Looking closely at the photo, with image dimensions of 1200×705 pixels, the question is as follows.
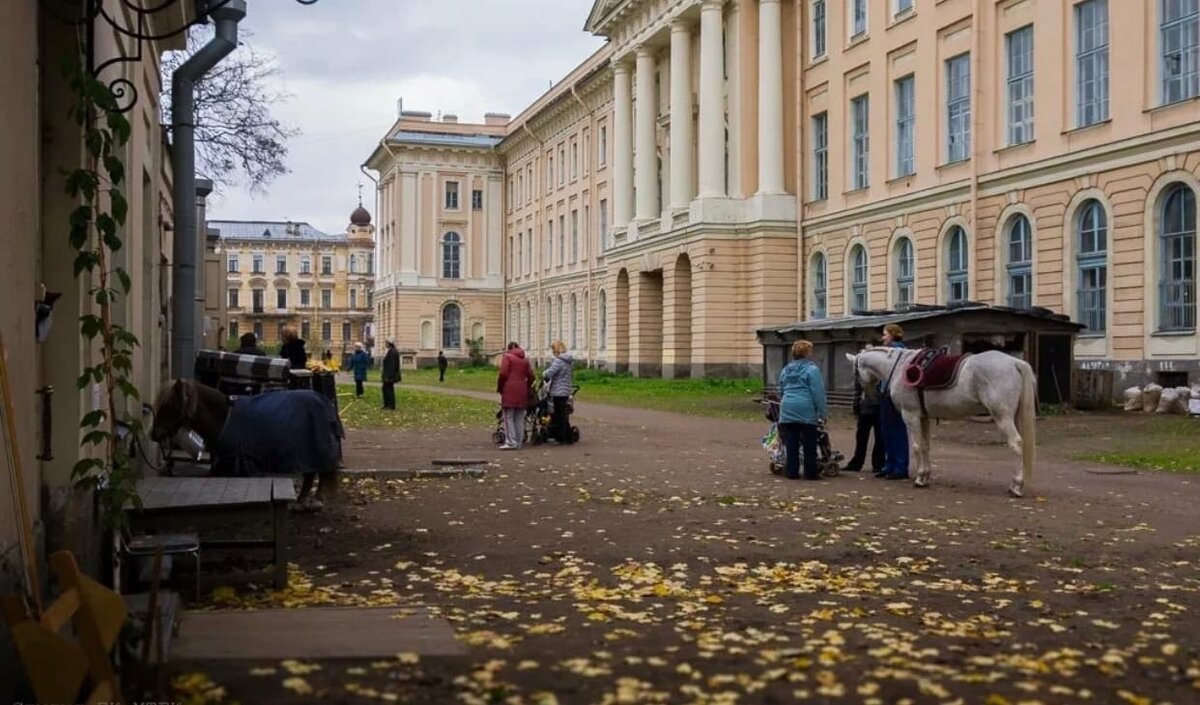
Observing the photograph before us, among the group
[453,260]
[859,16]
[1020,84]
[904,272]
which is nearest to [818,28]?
[859,16]

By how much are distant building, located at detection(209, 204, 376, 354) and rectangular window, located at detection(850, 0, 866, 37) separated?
308 feet

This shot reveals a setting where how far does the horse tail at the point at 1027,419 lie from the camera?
1362 centimetres

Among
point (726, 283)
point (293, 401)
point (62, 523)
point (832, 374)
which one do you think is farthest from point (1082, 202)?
point (62, 523)

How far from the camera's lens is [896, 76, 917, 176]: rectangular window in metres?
38.9

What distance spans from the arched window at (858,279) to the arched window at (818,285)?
1.93 meters

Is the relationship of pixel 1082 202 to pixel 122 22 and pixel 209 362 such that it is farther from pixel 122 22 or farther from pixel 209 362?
pixel 122 22

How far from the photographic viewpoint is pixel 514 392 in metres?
20.0

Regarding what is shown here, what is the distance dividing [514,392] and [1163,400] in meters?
14.9

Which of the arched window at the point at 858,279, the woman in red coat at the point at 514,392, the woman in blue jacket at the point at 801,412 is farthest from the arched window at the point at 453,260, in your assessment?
Answer: the woman in blue jacket at the point at 801,412

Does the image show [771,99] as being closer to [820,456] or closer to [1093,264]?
[1093,264]

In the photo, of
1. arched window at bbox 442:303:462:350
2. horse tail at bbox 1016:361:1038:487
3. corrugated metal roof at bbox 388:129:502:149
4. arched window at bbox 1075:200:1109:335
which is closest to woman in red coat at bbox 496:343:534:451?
horse tail at bbox 1016:361:1038:487

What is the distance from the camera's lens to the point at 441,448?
20141 millimetres

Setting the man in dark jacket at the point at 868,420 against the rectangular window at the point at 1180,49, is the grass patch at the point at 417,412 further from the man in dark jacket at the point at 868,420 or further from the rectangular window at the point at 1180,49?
the rectangular window at the point at 1180,49

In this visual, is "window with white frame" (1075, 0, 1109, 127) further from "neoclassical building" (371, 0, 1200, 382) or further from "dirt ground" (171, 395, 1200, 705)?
"dirt ground" (171, 395, 1200, 705)
